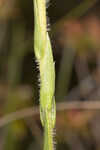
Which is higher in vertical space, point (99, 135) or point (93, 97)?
point (93, 97)

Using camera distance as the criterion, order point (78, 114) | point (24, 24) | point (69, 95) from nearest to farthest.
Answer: point (78, 114)
point (69, 95)
point (24, 24)

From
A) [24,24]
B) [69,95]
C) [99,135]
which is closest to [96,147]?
[99,135]

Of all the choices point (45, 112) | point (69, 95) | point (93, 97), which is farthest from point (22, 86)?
point (45, 112)

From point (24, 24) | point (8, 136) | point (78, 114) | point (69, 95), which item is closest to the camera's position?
point (8, 136)

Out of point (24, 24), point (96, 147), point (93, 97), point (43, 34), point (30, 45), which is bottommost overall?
point (96, 147)

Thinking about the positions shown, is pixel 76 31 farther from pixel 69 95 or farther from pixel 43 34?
pixel 43 34

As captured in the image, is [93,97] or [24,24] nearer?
[93,97]
